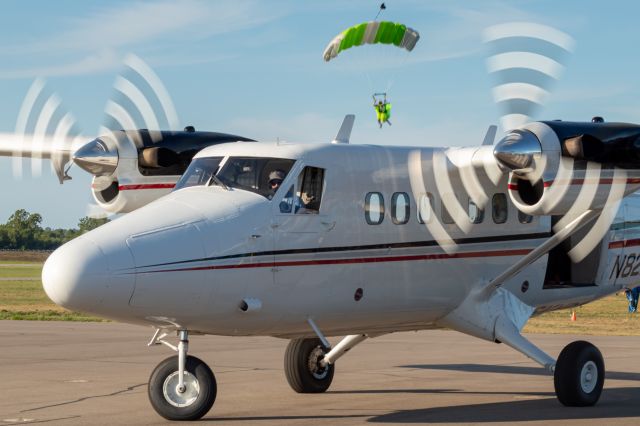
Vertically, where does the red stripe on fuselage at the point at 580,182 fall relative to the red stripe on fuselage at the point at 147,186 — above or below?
below

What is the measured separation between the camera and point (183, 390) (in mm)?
12047

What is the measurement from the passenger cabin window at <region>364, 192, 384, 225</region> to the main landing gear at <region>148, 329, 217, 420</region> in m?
2.86

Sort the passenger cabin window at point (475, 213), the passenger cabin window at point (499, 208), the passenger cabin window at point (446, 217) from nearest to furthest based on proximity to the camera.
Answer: the passenger cabin window at point (446, 217), the passenger cabin window at point (475, 213), the passenger cabin window at point (499, 208)

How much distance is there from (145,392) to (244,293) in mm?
4088

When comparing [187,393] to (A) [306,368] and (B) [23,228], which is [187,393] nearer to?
(A) [306,368]

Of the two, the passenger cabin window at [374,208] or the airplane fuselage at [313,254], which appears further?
the passenger cabin window at [374,208]

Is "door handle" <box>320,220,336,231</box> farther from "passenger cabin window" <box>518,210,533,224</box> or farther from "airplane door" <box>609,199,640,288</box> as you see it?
"airplane door" <box>609,199,640,288</box>

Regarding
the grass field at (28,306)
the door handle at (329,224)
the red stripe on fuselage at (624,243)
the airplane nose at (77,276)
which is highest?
the door handle at (329,224)

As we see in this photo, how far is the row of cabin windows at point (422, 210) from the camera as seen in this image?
13609 mm

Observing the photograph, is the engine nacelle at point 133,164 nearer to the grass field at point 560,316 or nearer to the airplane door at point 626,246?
the airplane door at point 626,246

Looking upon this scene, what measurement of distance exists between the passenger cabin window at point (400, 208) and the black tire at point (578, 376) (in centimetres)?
270

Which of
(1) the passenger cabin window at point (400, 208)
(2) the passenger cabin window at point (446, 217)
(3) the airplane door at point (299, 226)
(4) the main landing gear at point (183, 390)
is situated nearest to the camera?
(4) the main landing gear at point (183, 390)

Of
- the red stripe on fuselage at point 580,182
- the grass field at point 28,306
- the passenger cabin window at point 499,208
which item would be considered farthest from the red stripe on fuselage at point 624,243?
the grass field at point 28,306

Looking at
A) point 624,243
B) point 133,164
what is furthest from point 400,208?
point 624,243
